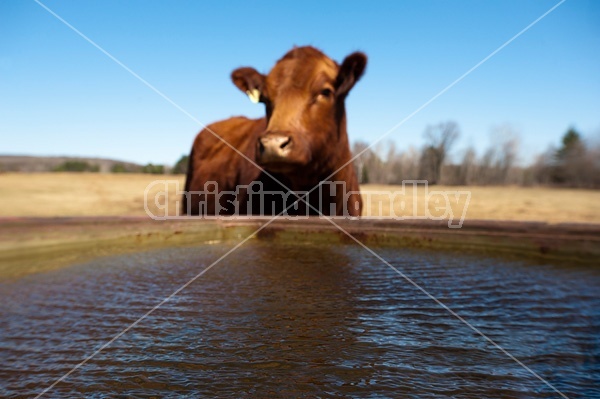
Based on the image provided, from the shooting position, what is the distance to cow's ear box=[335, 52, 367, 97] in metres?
4.76

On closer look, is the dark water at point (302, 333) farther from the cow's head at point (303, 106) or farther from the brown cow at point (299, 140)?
the brown cow at point (299, 140)

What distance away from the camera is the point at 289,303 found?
1.77 meters

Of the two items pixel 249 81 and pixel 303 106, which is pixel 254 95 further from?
pixel 303 106

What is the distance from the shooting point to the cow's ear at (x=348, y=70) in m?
4.76

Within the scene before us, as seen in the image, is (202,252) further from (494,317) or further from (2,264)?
(494,317)

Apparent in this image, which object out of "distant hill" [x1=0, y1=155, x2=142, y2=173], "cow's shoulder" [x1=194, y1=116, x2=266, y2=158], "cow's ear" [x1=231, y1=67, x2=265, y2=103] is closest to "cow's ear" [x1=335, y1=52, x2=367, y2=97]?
"cow's ear" [x1=231, y1=67, x2=265, y2=103]

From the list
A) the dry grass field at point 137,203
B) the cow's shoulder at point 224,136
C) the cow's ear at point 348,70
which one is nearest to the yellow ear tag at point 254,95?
the cow's ear at point 348,70

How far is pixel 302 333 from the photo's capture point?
1400mm

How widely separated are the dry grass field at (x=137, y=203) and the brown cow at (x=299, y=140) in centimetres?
665

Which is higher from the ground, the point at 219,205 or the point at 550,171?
the point at 550,171

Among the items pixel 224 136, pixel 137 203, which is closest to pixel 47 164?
pixel 137 203

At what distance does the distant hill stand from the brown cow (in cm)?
2112

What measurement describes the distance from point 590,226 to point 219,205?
15.0 ft

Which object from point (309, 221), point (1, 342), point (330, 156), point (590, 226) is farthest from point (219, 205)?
point (1, 342)
